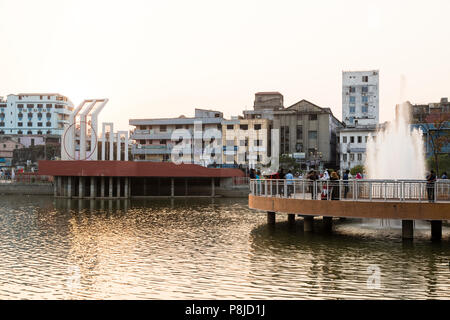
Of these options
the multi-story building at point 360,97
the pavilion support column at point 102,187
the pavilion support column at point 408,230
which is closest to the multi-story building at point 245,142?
the multi-story building at point 360,97

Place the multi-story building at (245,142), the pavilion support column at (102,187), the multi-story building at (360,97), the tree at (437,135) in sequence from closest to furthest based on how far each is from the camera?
the tree at (437,135), the pavilion support column at (102,187), the multi-story building at (245,142), the multi-story building at (360,97)

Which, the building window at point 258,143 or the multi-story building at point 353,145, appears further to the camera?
the building window at point 258,143

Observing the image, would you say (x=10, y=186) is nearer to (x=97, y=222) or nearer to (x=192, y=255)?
(x=97, y=222)

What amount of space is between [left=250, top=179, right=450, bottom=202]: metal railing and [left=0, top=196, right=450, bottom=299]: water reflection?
2066 mm

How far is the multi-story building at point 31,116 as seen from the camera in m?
146

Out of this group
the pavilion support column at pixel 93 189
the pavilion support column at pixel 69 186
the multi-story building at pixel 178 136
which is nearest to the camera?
the pavilion support column at pixel 93 189

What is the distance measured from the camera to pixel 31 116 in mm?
147250

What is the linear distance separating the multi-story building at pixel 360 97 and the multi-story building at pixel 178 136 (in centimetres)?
3026

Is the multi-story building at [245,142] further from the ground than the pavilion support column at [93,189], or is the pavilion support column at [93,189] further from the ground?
the multi-story building at [245,142]

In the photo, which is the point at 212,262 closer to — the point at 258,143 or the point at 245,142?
the point at 245,142

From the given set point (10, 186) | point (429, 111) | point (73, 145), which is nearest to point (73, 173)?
point (73, 145)

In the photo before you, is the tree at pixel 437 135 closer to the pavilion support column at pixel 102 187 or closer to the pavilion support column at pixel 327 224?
the pavilion support column at pixel 327 224

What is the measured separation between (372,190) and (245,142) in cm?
7823
